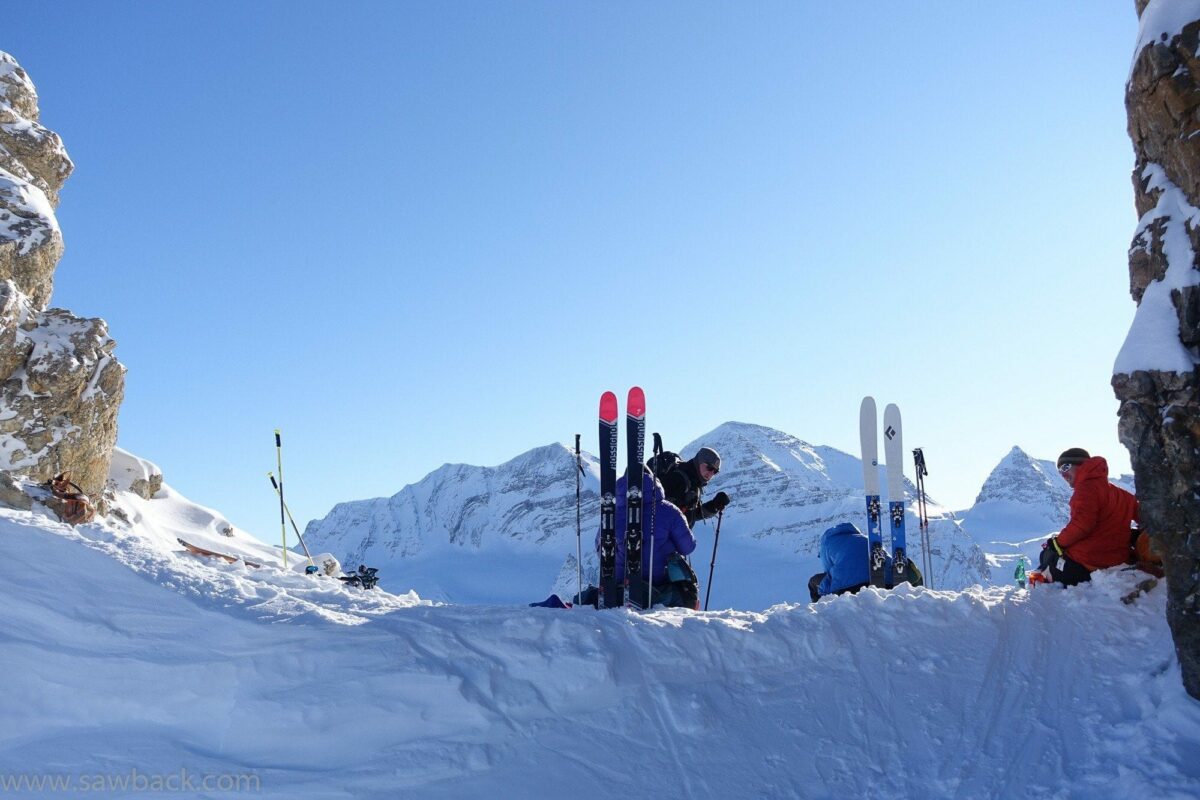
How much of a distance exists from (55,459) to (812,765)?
14973mm

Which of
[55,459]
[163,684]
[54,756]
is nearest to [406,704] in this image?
[163,684]

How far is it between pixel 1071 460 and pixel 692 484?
3550 mm

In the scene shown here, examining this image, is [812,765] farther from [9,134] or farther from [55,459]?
[9,134]

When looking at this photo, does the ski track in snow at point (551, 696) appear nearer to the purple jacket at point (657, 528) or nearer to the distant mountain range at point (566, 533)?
the purple jacket at point (657, 528)

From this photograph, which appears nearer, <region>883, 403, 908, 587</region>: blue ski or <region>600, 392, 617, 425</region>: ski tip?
<region>600, 392, 617, 425</region>: ski tip

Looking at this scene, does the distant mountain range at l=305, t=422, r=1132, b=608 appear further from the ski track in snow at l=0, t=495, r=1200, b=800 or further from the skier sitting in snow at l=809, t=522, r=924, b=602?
the ski track in snow at l=0, t=495, r=1200, b=800

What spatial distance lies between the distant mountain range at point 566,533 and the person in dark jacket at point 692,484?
94180 millimetres

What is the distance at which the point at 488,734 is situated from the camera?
13.8 ft

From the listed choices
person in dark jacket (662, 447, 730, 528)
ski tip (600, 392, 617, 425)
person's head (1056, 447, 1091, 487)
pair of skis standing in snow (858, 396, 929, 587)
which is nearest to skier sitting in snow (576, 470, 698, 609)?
ski tip (600, 392, 617, 425)

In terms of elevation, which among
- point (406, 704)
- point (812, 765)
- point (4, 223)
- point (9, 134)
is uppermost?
point (9, 134)

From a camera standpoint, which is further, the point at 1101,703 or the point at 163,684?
the point at 1101,703

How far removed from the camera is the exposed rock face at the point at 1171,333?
4.79 metres

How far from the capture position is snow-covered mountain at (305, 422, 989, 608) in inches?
4663

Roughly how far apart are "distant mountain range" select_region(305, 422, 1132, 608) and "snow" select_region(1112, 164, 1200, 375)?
97.3 m
